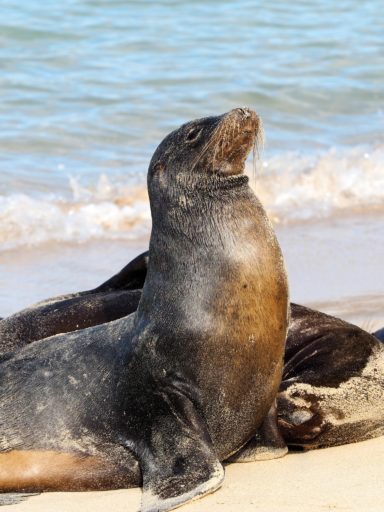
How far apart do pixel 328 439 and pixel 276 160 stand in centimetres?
746

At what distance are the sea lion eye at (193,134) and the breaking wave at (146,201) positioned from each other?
4919mm

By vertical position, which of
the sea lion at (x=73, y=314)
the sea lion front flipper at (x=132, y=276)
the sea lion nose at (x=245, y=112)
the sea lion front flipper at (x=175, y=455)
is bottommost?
the sea lion front flipper at (x=175, y=455)

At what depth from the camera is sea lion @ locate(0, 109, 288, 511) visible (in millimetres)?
5094

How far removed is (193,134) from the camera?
5.41 metres

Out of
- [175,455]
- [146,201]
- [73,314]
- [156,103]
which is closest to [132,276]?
[73,314]

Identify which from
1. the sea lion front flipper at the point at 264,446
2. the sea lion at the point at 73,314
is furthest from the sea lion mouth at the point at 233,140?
the sea lion at the point at 73,314

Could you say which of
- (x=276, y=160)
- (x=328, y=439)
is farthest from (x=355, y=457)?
(x=276, y=160)

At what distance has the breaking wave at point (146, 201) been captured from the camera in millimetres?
10773

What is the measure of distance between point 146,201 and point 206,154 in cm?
652

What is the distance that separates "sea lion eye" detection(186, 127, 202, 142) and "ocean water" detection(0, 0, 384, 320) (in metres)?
2.62

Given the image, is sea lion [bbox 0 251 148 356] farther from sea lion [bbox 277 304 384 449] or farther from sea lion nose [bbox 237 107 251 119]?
sea lion nose [bbox 237 107 251 119]

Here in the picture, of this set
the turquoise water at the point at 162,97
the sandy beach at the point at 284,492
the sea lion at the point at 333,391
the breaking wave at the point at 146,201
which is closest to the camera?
the sandy beach at the point at 284,492

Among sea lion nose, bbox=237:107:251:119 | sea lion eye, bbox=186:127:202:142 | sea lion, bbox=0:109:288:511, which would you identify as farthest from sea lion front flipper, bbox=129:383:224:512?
sea lion nose, bbox=237:107:251:119

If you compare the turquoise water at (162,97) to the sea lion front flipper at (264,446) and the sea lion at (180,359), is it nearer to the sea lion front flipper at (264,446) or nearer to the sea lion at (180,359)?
the sea lion at (180,359)
